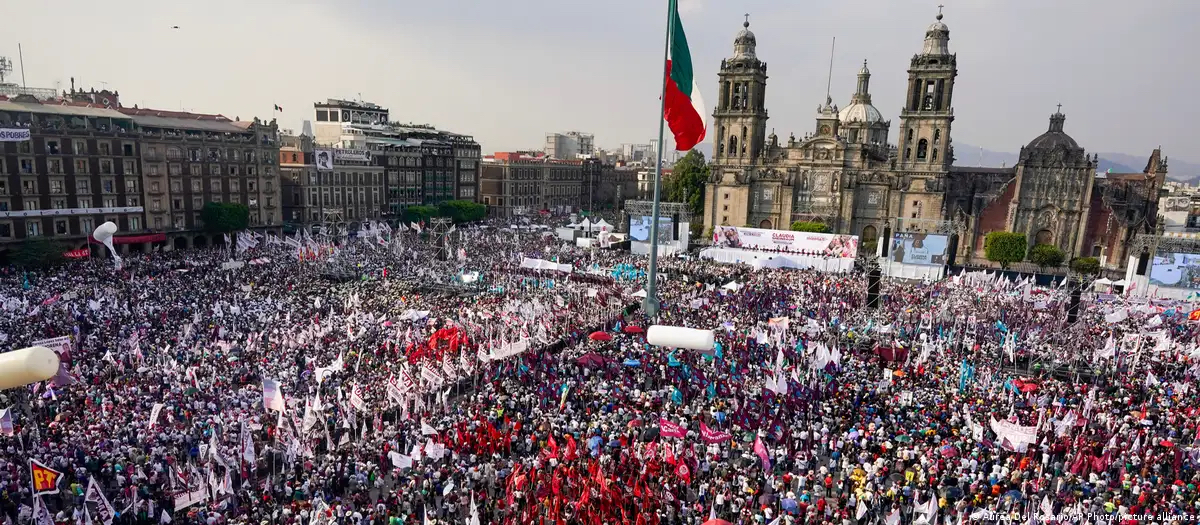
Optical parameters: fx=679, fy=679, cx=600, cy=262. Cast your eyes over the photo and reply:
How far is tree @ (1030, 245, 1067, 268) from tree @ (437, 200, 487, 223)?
54.5 metres

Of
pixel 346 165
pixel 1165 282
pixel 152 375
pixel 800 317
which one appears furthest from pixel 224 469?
pixel 346 165

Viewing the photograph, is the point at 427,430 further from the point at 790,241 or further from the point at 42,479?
the point at 790,241

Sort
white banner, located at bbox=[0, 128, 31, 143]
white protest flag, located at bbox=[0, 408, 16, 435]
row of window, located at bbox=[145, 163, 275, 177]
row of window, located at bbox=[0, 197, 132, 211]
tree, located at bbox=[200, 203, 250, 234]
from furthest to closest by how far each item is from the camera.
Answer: tree, located at bbox=[200, 203, 250, 234] → row of window, located at bbox=[145, 163, 275, 177] → row of window, located at bbox=[0, 197, 132, 211] → white banner, located at bbox=[0, 128, 31, 143] → white protest flag, located at bbox=[0, 408, 16, 435]

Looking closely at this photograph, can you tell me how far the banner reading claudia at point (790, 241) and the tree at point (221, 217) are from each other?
38.0m

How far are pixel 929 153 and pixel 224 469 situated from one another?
60000 millimetres

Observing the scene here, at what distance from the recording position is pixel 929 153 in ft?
197

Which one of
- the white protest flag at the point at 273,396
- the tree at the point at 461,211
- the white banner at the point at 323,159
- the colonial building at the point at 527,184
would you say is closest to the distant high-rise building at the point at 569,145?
the colonial building at the point at 527,184

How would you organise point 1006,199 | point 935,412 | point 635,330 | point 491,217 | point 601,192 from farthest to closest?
point 601,192
point 491,217
point 1006,199
point 635,330
point 935,412

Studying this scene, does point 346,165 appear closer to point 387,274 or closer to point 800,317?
point 387,274

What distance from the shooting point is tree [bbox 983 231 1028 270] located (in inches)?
2036

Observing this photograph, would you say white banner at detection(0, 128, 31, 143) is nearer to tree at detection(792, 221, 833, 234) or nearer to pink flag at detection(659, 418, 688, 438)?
pink flag at detection(659, 418, 688, 438)

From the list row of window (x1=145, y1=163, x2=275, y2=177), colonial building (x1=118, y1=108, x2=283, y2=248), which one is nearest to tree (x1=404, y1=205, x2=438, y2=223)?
colonial building (x1=118, y1=108, x2=283, y2=248)

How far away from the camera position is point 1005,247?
171 ft

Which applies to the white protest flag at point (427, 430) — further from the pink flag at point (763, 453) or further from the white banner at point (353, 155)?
the white banner at point (353, 155)
